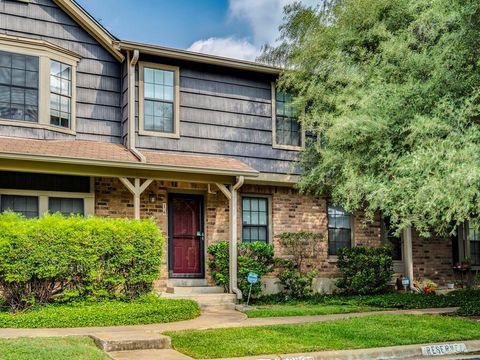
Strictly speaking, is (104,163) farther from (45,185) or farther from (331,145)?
(331,145)

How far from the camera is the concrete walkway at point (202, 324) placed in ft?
31.3

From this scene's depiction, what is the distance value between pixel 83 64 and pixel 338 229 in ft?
26.6

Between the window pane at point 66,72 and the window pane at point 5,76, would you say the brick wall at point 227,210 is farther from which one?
the window pane at point 5,76

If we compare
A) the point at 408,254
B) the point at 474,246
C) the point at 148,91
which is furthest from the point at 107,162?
the point at 474,246

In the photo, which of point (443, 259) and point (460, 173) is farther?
point (443, 259)

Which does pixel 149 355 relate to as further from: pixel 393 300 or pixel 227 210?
pixel 393 300

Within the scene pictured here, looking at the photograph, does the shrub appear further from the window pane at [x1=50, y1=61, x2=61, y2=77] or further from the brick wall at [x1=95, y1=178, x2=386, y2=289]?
the window pane at [x1=50, y1=61, x2=61, y2=77]

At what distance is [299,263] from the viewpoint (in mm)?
15930

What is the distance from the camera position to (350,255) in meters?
16.1

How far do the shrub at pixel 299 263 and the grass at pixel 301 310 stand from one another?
1.11 metres

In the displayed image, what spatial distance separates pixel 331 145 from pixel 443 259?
7.51 metres

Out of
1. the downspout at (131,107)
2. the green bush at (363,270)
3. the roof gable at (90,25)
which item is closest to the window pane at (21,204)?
the downspout at (131,107)

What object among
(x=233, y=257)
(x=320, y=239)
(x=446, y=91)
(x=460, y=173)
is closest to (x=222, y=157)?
(x=233, y=257)

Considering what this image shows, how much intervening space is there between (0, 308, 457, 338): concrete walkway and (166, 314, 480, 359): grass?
636mm
